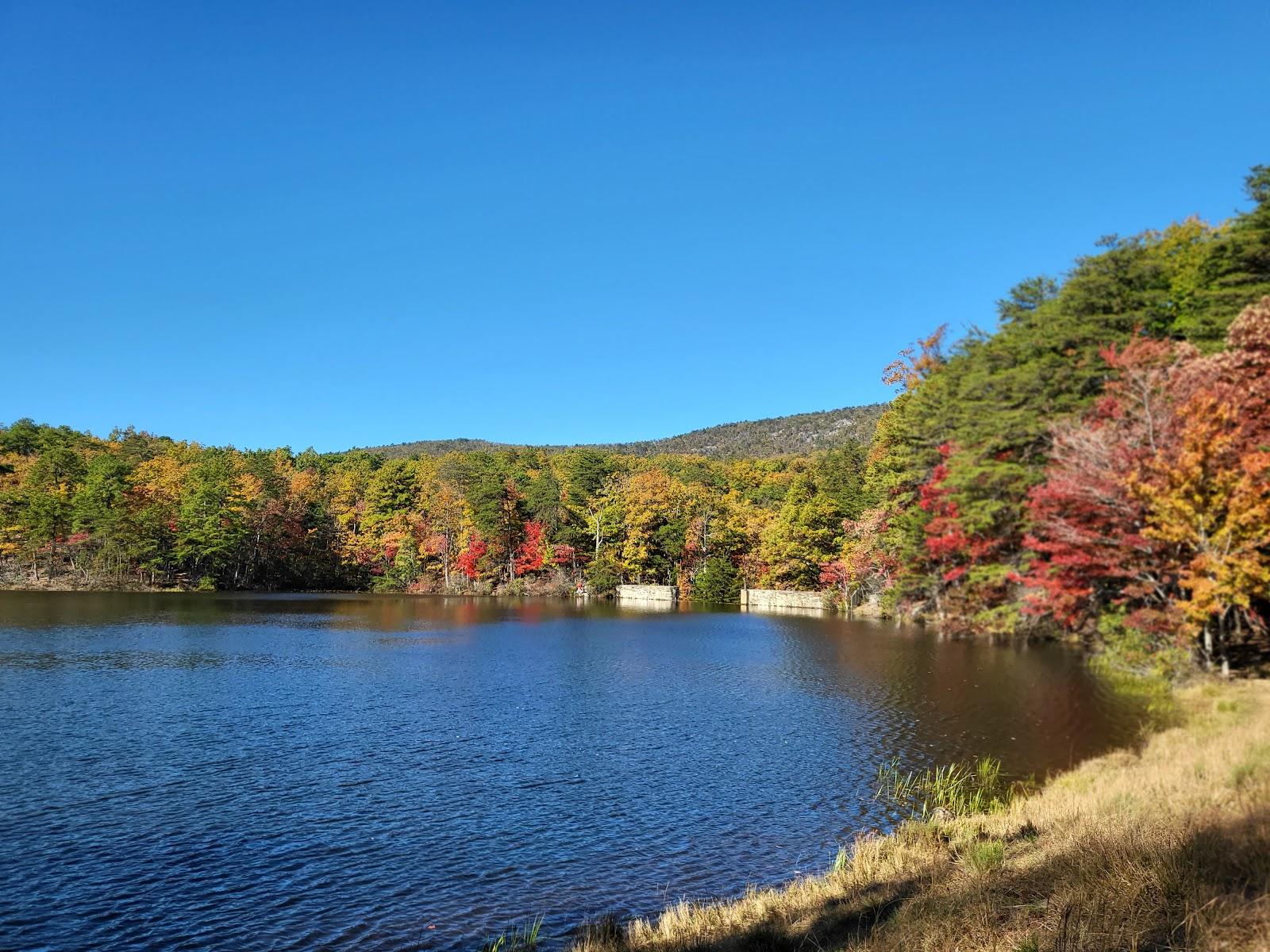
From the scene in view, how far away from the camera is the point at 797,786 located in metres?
17.4

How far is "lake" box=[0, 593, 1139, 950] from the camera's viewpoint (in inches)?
455

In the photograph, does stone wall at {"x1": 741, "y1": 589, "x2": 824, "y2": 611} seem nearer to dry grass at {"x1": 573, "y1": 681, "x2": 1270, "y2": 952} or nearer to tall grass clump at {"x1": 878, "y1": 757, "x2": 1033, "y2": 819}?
tall grass clump at {"x1": 878, "y1": 757, "x2": 1033, "y2": 819}

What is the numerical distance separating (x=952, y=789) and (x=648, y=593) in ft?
234

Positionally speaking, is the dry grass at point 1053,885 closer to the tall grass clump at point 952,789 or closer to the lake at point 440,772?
the tall grass clump at point 952,789

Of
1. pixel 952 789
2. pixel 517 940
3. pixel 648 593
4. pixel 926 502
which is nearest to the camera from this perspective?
pixel 517 940

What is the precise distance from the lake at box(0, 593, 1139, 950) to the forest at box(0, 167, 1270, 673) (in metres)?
4.77

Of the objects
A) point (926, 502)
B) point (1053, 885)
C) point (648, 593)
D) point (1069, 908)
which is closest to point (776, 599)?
point (648, 593)

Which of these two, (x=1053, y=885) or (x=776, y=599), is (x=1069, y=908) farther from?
(x=776, y=599)

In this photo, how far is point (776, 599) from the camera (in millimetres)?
78875

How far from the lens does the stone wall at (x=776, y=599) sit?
Answer: 7506 cm

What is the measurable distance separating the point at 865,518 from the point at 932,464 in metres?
14.3

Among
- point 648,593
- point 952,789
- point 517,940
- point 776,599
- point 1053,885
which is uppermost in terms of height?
point 1053,885

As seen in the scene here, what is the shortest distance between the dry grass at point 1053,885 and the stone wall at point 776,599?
60978mm

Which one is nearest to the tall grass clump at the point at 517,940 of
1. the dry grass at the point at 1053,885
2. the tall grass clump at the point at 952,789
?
the dry grass at the point at 1053,885
